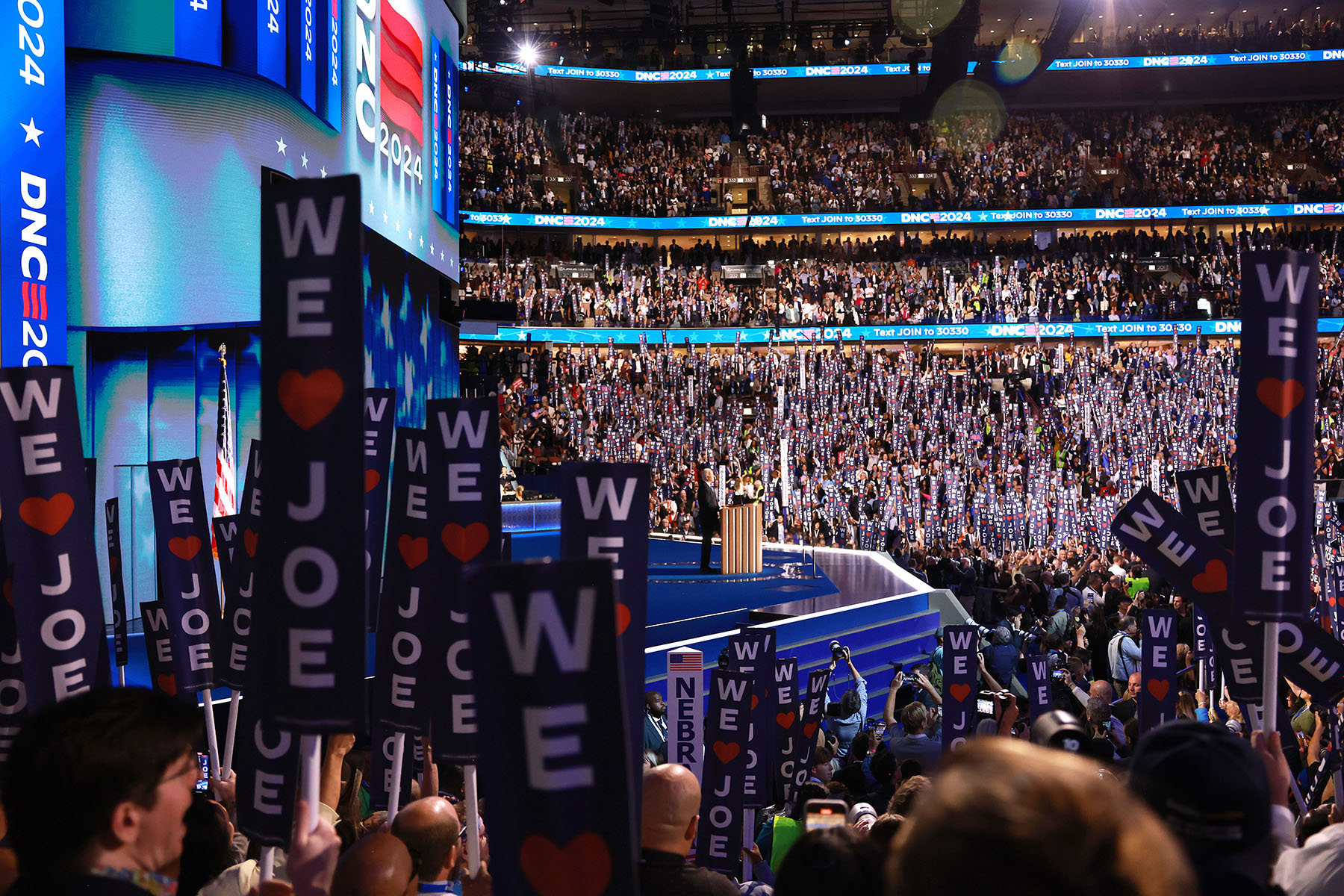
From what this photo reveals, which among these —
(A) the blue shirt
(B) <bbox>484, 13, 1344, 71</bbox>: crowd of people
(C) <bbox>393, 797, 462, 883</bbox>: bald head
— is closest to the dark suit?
(A) the blue shirt

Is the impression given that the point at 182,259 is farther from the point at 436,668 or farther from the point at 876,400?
the point at 876,400

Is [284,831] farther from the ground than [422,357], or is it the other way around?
[422,357]

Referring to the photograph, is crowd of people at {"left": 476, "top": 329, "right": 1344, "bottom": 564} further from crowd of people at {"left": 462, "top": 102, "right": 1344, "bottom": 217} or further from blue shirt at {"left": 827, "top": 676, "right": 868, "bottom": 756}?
blue shirt at {"left": 827, "top": 676, "right": 868, "bottom": 756}

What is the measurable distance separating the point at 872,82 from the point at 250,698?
1483 inches

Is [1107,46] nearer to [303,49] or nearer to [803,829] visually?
[303,49]

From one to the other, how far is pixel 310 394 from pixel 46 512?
1.50 metres

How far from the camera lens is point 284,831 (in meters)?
3.07

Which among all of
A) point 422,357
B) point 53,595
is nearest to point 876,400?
point 422,357

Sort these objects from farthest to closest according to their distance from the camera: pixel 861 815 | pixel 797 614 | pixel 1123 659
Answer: pixel 797 614, pixel 1123 659, pixel 861 815

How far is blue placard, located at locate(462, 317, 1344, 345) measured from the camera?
3012cm

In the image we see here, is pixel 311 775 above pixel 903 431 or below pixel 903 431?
below

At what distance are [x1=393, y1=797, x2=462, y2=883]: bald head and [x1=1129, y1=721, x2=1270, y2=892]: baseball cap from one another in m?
1.71

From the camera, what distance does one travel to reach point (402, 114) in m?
17.3

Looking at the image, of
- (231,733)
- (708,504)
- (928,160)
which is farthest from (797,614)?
→ (928,160)
